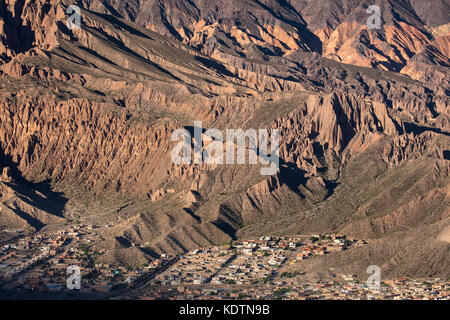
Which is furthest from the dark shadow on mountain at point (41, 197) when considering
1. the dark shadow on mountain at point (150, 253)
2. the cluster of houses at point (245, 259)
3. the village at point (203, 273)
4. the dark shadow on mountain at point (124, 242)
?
the cluster of houses at point (245, 259)

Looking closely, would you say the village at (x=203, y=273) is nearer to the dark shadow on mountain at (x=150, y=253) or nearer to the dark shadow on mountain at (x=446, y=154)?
the dark shadow on mountain at (x=150, y=253)

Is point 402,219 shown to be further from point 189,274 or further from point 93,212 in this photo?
point 93,212

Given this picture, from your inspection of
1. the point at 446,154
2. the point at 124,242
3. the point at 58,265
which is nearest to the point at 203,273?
the point at 58,265

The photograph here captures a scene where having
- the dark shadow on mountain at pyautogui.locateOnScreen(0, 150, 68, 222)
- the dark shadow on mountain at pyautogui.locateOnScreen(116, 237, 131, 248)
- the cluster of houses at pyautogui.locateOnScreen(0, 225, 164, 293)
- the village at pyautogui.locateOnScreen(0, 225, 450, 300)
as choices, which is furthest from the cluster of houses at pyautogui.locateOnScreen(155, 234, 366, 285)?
the dark shadow on mountain at pyautogui.locateOnScreen(0, 150, 68, 222)

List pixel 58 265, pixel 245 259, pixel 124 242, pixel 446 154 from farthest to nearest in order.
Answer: pixel 446 154, pixel 124 242, pixel 245 259, pixel 58 265

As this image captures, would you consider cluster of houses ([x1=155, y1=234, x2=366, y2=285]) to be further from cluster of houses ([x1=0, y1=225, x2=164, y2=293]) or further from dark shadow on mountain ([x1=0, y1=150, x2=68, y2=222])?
dark shadow on mountain ([x1=0, y1=150, x2=68, y2=222])

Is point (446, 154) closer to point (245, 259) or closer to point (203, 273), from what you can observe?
point (245, 259)

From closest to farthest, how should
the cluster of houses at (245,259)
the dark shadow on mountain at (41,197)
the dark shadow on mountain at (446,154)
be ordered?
1. the cluster of houses at (245,259)
2. the dark shadow on mountain at (41,197)
3. the dark shadow on mountain at (446,154)

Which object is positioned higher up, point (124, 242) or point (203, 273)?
point (124, 242)

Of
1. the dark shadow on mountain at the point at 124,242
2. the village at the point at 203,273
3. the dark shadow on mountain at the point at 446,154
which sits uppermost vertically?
the dark shadow on mountain at the point at 446,154

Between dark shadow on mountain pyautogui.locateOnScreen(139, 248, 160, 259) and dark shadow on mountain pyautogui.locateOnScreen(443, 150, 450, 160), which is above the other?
dark shadow on mountain pyautogui.locateOnScreen(443, 150, 450, 160)

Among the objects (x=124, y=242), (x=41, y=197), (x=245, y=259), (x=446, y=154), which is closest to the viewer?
(x=245, y=259)
